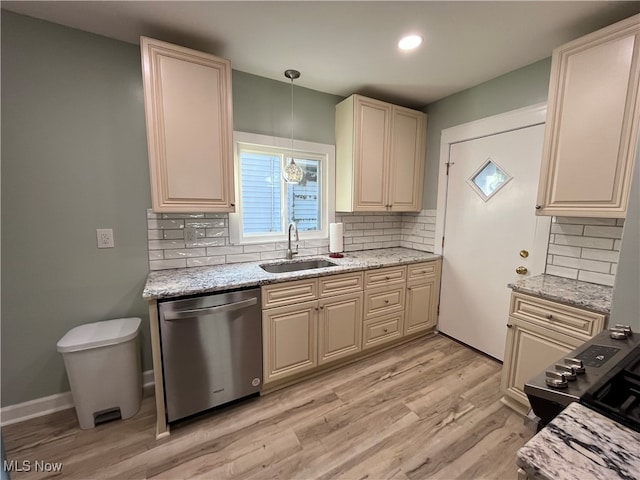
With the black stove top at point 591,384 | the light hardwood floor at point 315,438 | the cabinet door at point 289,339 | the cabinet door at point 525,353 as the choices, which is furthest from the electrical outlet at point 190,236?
the cabinet door at point 525,353

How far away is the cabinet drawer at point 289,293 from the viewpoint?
1.90m

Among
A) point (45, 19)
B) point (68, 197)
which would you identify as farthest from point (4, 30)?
point (68, 197)

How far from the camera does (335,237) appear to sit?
2.70 m

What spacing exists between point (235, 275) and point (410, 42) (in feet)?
6.47

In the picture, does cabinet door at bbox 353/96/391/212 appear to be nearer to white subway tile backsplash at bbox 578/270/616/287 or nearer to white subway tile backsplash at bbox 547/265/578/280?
white subway tile backsplash at bbox 547/265/578/280

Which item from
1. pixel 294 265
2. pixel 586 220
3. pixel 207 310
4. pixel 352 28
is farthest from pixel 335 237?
pixel 586 220

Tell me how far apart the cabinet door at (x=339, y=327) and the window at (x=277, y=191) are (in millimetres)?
790

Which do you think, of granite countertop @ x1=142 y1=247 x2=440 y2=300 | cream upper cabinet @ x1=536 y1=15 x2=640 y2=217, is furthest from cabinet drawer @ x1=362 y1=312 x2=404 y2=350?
cream upper cabinet @ x1=536 y1=15 x2=640 y2=217

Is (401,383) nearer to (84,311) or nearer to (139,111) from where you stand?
(84,311)

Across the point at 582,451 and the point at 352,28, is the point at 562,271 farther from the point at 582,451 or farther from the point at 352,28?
the point at 352,28

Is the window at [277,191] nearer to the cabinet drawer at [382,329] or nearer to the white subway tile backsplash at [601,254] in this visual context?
the cabinet drawer at [382,329]

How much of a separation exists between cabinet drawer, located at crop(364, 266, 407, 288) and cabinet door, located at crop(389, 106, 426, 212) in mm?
692

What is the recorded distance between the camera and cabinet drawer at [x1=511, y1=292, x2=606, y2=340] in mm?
1483

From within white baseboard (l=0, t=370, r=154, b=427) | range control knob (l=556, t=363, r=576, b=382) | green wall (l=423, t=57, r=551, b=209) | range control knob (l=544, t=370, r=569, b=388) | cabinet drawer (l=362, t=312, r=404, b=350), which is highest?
green wall (l=423, t=57, r=551, b=209)
